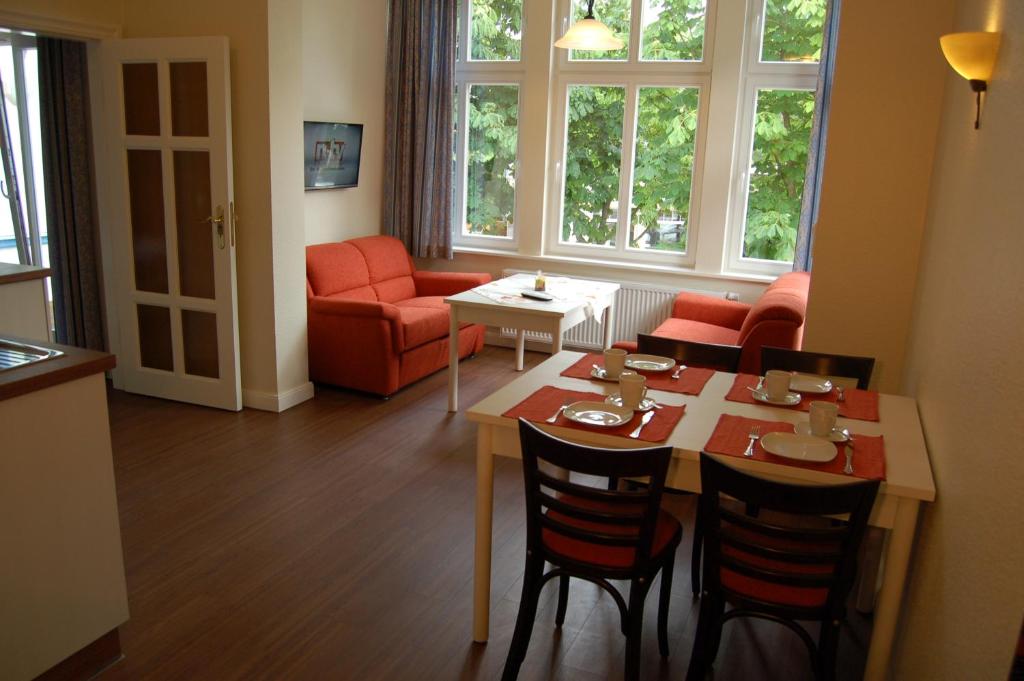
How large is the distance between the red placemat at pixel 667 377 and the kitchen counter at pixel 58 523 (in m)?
1.57

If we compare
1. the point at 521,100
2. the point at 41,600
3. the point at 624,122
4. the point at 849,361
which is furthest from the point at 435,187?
the point at 41,600

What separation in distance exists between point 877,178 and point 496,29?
3.80 m

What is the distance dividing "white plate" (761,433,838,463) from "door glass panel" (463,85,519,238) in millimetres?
4598

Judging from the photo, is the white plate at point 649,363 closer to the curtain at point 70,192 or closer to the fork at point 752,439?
the fork at point 752,439

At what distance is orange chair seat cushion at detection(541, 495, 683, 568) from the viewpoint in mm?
2275

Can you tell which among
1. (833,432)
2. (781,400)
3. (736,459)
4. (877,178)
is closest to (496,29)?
(877,178)

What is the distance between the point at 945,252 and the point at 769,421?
0.84 meters

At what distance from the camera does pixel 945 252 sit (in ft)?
8.67

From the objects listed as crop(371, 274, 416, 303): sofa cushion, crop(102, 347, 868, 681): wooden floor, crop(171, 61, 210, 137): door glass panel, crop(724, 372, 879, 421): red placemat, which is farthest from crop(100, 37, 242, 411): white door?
crop(724, 372, 879, 421): red placemat

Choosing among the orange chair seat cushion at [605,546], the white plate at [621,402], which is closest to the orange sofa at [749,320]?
the white plate at [621,402]

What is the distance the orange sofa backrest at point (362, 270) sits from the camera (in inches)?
216

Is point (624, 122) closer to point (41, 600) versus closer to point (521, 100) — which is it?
point (521, 100)

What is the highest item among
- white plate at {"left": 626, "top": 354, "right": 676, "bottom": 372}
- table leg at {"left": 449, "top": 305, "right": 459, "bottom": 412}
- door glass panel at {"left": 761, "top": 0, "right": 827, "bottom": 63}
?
door glass panel at {"left": 761, "top": 0, "right": 827, "bottom": 63}

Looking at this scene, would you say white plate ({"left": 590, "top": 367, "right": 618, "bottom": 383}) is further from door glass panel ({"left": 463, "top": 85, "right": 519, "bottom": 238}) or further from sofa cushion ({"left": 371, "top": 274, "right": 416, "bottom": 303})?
door glass panel ({"left": 463, "top": 85, "right": 519, "bottom": 238})
